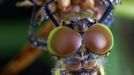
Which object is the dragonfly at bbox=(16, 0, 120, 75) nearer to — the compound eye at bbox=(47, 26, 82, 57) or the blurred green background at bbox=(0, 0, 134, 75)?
the compound eye at bbox=(47, 26, 82, 57)

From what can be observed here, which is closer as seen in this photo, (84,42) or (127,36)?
(84,42)

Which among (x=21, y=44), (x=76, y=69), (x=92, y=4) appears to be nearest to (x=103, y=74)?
(x=76, y=69)

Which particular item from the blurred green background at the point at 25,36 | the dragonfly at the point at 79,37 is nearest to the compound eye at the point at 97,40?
the dragonfly at the point at 79,37

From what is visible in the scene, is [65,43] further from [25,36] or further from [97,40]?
[25,36]

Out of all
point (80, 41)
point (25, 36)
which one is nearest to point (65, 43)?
point (80, 41)

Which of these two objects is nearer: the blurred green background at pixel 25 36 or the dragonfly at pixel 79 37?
the dragonfly at pixel 79 37

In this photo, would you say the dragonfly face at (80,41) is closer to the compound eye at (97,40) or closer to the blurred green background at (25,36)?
the compound eye at (97,40)

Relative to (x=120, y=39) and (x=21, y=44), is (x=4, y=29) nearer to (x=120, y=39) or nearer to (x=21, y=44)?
(x=21, y=44)
